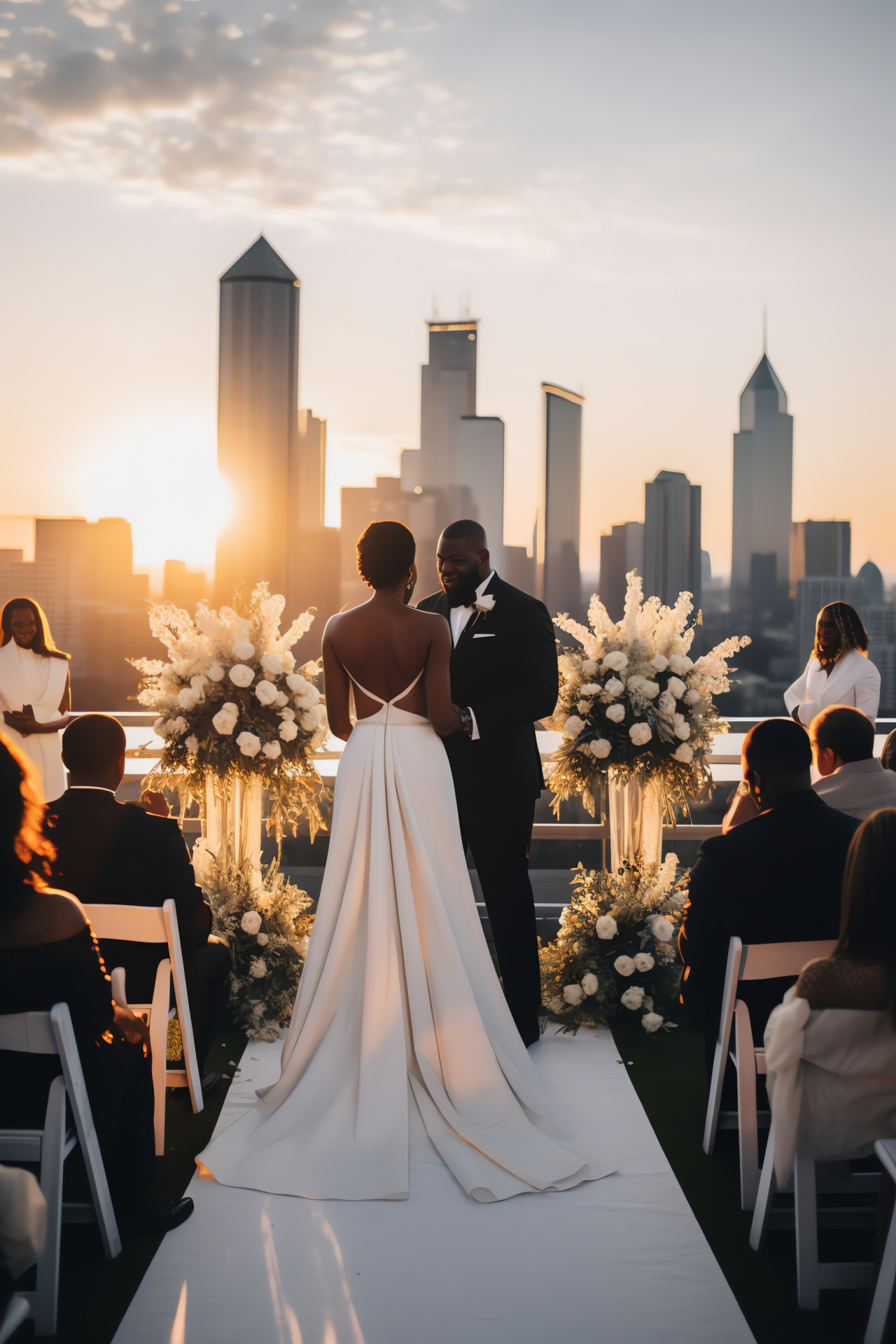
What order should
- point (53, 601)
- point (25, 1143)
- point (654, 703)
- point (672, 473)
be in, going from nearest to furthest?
point (25, 1143) → point (654, 703) → point (53, 601) → point (672, 473)

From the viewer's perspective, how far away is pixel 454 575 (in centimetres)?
381

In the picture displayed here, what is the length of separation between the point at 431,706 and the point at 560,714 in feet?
4.67

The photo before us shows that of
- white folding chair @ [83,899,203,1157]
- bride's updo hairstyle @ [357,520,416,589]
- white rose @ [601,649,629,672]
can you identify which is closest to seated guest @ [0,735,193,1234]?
white folding chair @ [83,899,203,1157]

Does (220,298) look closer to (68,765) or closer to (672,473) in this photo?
(672,473)

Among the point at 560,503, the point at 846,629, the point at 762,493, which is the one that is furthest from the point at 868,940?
the point at 560,503

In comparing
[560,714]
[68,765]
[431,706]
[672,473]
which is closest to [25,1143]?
[68,765]

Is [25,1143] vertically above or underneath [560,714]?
underneath

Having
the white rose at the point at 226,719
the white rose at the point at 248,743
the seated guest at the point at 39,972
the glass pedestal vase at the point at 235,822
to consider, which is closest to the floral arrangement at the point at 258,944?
the glass pedestal vase at the point at 235,822

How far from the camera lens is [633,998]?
409 centimetres

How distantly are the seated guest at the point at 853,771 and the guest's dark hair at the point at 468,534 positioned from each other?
143cm

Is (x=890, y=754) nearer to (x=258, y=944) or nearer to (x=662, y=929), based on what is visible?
(x=662, y=929)

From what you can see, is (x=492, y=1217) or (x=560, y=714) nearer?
(x=492, y=1217)

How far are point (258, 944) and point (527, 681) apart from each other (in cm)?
157

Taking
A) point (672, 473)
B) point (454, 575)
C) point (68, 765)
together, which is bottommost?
point (68, 765)
